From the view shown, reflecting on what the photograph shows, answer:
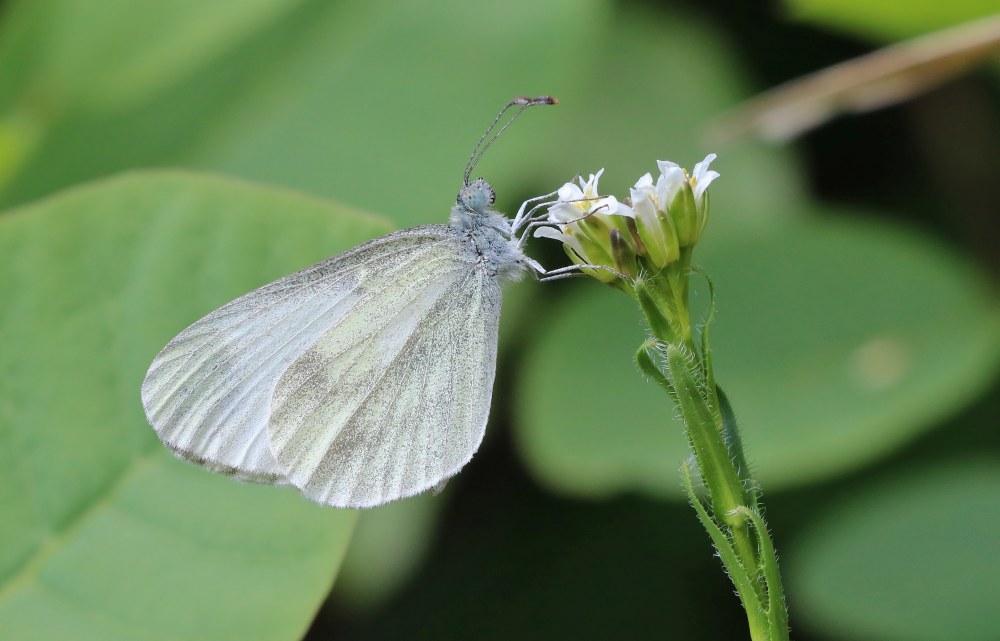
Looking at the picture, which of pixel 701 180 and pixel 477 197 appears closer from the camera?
pixel 701 180

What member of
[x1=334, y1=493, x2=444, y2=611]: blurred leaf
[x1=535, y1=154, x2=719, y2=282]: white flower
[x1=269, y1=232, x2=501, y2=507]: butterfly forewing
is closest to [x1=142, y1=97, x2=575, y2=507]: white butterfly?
[x1=269, y1=232, x2=501, y2=507]: butterfly forewing

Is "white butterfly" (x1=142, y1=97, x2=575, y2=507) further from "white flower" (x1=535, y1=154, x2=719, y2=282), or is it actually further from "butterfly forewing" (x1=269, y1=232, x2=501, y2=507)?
"white flower" (x1=535, y1=154, x2=719, y2=282)

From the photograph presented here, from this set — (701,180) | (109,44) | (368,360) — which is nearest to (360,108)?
(109,44)

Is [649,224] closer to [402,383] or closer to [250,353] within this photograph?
[402,383]

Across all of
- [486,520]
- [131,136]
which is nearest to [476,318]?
[486,520]

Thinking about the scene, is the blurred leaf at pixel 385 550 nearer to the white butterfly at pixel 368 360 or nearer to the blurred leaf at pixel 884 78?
the white butterfly at pixel 368 360

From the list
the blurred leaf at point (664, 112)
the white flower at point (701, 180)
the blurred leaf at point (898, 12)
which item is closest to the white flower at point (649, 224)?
the white flower at point (701, 180)

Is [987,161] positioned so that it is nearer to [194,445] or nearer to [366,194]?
[366,194]
